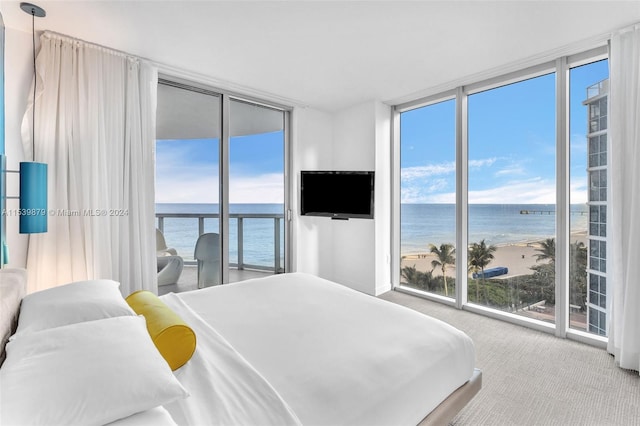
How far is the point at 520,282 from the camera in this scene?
3336 millimetres

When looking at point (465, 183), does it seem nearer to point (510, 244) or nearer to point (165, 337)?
point (510, 244)

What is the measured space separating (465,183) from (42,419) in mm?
3962

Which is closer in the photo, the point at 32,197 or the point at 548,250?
the point at 32,197

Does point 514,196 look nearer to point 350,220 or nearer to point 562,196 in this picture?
point 562,196

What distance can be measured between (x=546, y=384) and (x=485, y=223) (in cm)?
188

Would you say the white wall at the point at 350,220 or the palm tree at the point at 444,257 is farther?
the white wall at the point at 350,220

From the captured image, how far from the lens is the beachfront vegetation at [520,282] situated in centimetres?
288

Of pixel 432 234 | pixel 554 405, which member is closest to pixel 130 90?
pixel 432 234

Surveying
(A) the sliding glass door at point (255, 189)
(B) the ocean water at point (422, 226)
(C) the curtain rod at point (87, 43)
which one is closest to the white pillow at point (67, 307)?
(B) the ocean water at point (422, 226)

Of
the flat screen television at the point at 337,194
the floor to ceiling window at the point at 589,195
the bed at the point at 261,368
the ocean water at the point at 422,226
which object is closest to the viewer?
the bed at the point at 261,368

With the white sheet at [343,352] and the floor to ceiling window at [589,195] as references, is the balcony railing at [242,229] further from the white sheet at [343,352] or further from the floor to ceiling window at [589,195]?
the floor to ceiling window at [589,195]

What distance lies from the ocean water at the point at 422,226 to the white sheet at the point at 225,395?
2478 mm

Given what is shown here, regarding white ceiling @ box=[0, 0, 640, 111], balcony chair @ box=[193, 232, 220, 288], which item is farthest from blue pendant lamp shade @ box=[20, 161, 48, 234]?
balcony chair @ box=[193, 232, 220, 288]

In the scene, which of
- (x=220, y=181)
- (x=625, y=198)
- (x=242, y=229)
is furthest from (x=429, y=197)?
(x=220, y=181)
